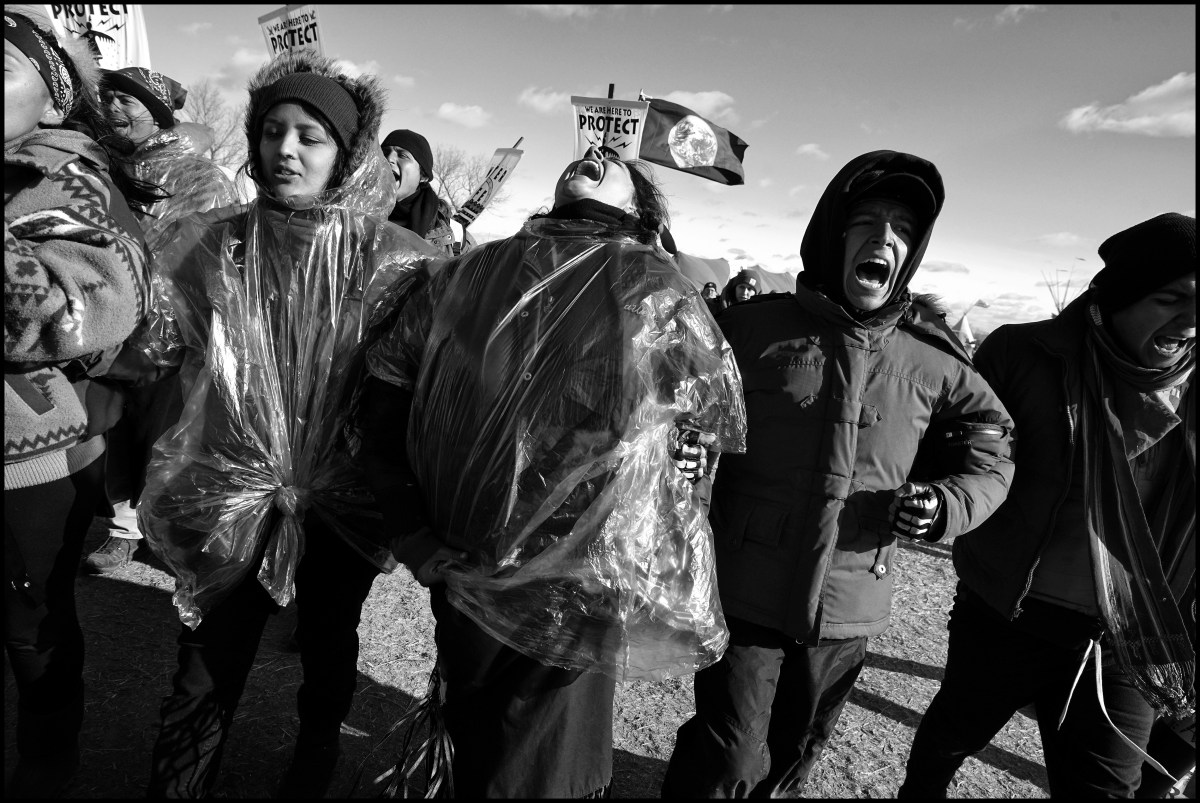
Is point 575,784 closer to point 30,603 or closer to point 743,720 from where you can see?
point 743,720

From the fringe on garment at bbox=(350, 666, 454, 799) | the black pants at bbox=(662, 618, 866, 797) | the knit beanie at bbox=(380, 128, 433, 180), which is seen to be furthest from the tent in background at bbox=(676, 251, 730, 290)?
the fringe on garment at bbox=(350, 666, 454, 799)

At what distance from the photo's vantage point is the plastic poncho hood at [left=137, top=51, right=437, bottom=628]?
168 centimetres

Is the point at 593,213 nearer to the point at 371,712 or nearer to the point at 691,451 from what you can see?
the point at 691,451

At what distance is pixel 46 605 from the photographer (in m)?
1.78

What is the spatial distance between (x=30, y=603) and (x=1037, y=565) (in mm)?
2636

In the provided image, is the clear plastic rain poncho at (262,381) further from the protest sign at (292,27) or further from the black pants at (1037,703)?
the protest sign at (292,27)

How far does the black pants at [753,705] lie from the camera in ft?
5.83

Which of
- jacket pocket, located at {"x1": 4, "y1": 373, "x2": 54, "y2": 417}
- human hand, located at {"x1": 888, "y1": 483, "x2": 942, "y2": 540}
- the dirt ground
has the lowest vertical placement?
the dirt ground

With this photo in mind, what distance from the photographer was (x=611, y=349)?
1.35 meters

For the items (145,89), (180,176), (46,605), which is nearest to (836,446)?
(46,605)

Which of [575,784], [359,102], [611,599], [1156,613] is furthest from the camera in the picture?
[359,102]

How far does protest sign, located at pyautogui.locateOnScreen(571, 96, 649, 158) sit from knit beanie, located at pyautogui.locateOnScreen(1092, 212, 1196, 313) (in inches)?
202

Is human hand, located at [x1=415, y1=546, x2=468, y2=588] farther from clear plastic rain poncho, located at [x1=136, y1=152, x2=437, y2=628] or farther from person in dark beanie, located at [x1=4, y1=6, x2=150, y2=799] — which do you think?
person in dark beanie, located at [x1=4, y1=6, x2=150, y2=799]

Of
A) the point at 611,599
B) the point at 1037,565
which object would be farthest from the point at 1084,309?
the point at 611,599
